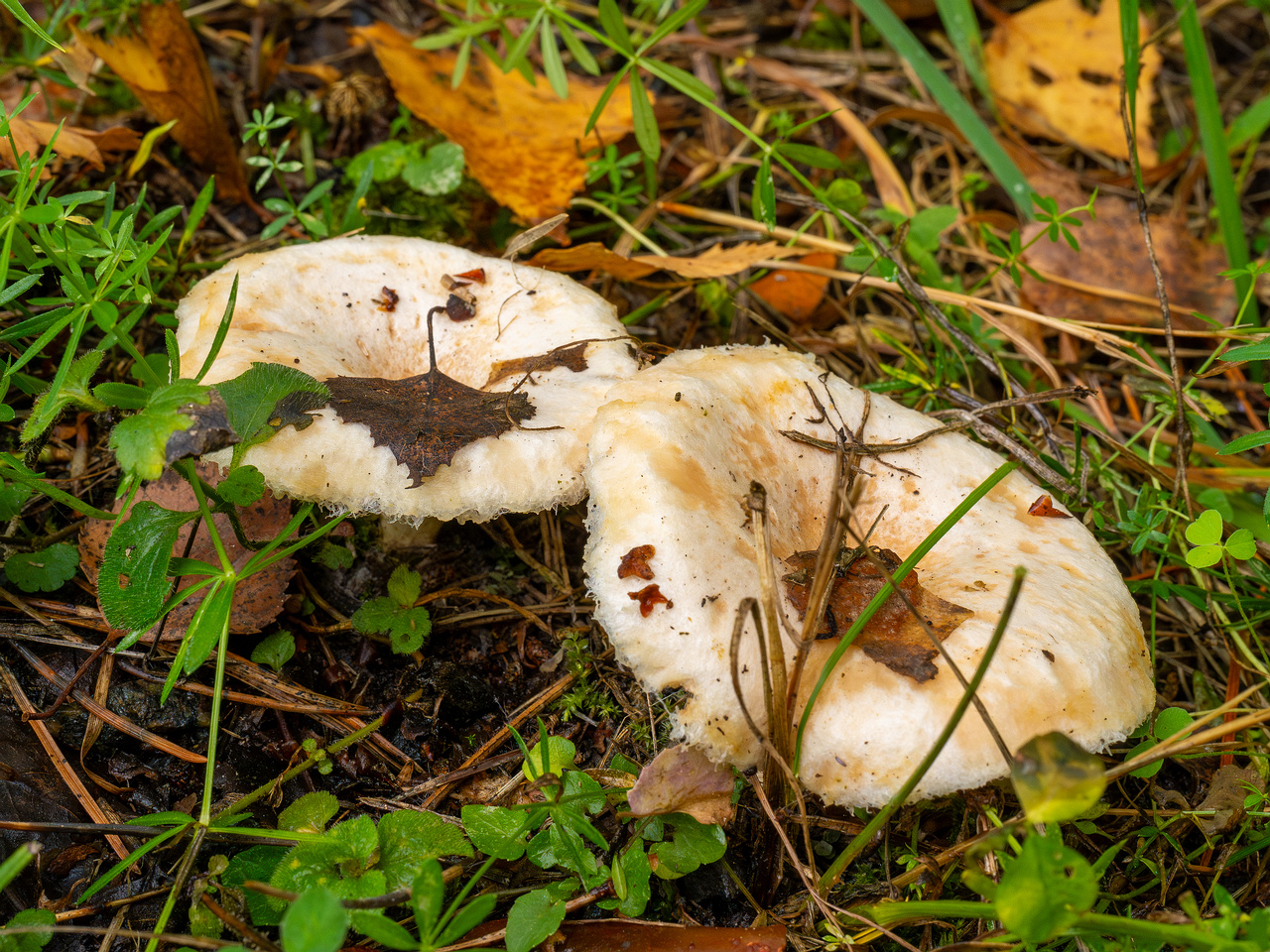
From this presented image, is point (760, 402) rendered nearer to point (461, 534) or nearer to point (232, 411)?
point (461, 534)

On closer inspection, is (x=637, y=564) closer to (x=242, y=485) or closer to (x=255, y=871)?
(x=242, y=485)

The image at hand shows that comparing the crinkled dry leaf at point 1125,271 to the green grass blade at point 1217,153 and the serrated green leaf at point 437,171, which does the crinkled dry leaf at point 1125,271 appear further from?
the serrated green leaf at point 437,171

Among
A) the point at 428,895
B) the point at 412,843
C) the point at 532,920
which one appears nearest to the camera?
the point at 428,895

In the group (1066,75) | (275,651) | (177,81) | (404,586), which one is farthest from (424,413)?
(1066,75)

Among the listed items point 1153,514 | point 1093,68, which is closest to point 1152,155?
point 1093,68

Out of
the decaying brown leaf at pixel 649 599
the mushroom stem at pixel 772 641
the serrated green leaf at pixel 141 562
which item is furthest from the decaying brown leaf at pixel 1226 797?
the serrated green leaf at pixel 141 562

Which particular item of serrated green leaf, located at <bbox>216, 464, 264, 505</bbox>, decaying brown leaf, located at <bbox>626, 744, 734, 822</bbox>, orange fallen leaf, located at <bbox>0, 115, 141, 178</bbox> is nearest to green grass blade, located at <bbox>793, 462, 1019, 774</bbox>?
decaying brown leaf, located at <bbox>626, 744, 734, 822</bbox>
